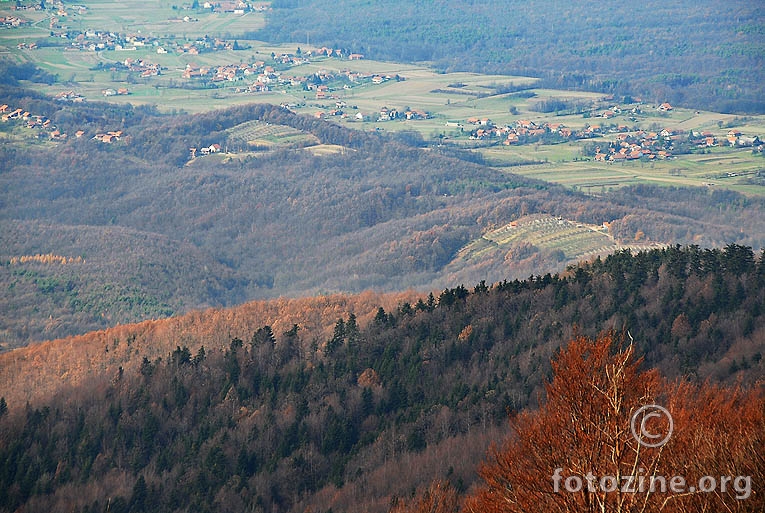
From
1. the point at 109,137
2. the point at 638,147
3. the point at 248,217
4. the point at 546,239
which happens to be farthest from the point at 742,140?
the point at 109,137

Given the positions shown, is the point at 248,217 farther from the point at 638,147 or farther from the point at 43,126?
the point at 638,147

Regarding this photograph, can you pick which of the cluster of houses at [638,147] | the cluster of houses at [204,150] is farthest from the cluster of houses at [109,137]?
the cluster of houses at [638,147]

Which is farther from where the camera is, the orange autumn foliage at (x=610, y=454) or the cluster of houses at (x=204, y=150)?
the cluster of houses at (x=204, y=150)

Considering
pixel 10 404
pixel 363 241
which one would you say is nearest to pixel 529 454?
pixel 10 404

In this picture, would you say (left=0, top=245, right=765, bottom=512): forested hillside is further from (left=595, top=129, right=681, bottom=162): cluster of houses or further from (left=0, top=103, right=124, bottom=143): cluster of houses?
(left=0, top=103, right=124, bottom=143): cluster of houses

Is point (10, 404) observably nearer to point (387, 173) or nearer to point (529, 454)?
point (529, 454)

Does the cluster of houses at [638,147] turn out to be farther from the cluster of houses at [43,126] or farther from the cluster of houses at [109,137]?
the cluster of houses at [43,126]
